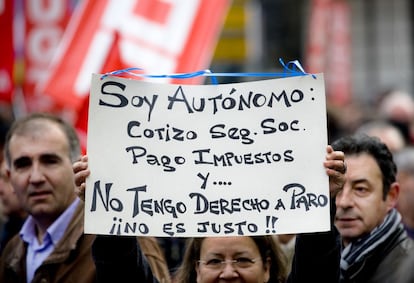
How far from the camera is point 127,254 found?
4.35 m

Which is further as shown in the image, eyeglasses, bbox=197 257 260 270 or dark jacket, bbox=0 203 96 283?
dark jacket, bbox=0 203 96 283

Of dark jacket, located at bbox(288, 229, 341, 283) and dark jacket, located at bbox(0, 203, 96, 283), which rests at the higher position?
dark jacket, located at bbox(0, 203, 96, 283)

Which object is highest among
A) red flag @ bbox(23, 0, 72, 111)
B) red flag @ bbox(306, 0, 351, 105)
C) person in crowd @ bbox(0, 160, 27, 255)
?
red flag @ bbox(306, 0, 351, 105)

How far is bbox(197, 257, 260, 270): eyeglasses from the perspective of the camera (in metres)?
4.51

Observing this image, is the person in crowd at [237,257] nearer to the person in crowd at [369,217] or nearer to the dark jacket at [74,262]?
the dark jacket at [74,262]

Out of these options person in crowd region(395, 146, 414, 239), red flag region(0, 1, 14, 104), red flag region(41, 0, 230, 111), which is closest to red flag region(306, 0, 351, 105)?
red flag region(0, 1, 14, 104)

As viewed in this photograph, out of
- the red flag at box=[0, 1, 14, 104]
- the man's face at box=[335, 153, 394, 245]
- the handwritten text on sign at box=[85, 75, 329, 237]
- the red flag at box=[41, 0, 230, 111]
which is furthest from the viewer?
the red flag at box=[0, 1, 14, 104]

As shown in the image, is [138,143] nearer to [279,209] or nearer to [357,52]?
[279,209]

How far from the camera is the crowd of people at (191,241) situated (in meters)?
4.34

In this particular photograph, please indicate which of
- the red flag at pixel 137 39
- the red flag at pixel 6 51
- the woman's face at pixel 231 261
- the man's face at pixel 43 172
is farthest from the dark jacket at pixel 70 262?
the red flag at pixel 6 51

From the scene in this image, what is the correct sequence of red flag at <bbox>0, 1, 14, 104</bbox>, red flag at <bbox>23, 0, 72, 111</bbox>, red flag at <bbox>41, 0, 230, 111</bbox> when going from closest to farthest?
1. red flag at <bbox>41, 0, 230, 111</bbox>
2. red flag at <bbox>0, 1, 14, 104</bbox>
3. red flag at <bbox>23, 0, 72, 111</bbox>

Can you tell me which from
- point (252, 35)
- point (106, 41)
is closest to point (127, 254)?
point (106, 41)

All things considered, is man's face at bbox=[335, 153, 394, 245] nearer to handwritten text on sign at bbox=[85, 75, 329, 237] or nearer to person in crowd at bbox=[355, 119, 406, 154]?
handwritten text on sign at bbox=[85, 75, 329, 237]

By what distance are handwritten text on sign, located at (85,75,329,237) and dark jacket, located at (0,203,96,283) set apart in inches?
31.0
